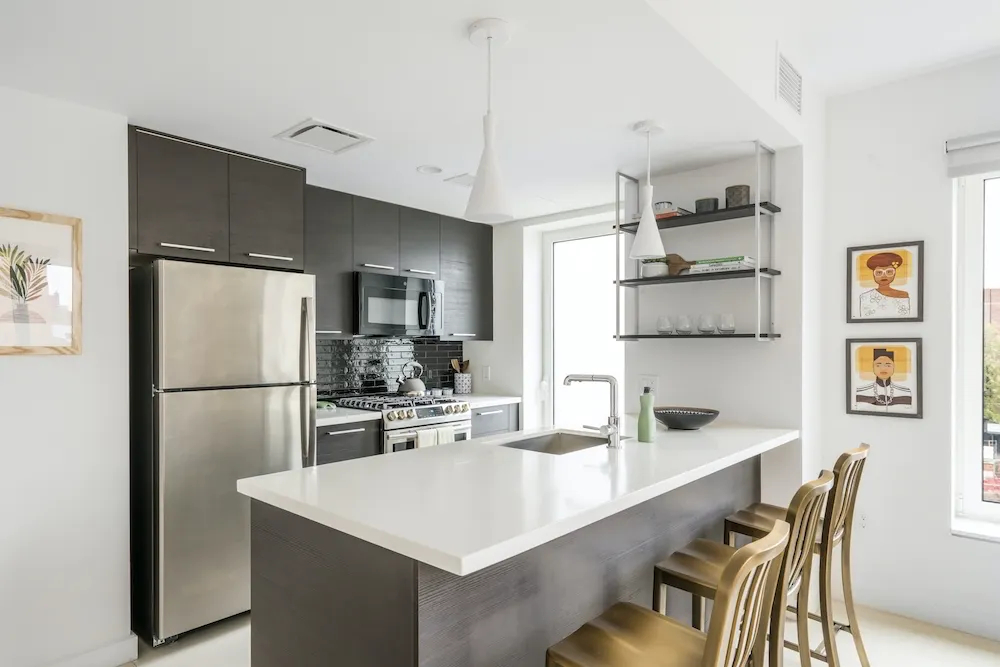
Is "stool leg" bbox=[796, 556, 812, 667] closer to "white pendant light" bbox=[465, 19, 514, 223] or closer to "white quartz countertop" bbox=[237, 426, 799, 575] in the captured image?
"white quartz countertop" bbox=[237, 426, 799, 575]

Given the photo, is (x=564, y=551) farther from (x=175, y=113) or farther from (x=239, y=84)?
(x=175, y=113)

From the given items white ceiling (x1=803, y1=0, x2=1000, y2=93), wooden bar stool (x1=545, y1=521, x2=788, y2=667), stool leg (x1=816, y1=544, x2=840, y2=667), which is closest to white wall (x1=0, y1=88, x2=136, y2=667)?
wooden bar stool (x1=545, y1=521, x2=788, y2=667)

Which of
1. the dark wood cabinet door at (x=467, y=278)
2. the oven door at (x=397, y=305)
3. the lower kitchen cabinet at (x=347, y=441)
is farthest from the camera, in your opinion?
the dark wood cabinet door at (x=467, y=278)

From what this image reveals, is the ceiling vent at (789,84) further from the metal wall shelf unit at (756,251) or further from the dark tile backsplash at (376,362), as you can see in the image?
the dark tile backsplash at (376,362)

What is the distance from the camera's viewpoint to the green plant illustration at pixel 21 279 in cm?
226

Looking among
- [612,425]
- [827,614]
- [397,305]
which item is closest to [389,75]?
[612,425]

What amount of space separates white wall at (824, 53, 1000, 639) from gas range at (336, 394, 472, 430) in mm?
2189

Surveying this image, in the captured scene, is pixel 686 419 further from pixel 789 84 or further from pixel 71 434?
pixel 71 434

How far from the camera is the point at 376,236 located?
411 cm

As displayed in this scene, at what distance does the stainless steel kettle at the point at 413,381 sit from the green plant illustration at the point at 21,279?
2406 mm

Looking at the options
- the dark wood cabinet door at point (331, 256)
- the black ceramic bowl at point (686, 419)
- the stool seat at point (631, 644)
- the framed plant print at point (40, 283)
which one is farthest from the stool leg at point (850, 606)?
the framed plant print at point (40, 283)

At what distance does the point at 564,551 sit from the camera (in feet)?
5.79

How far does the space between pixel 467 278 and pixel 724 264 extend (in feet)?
7.63

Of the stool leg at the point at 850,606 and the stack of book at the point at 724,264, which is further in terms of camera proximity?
the stack of book at the point at 724,264
